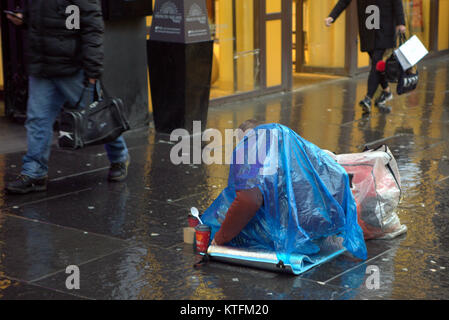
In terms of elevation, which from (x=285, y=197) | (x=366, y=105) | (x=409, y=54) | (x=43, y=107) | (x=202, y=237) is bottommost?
(x=202, y=237)

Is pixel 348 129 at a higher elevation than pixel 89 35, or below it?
below

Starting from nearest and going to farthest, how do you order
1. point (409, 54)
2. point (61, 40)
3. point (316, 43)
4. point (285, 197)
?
point (285, 197), point (61, 40), point (409, 54), point (316, 43)

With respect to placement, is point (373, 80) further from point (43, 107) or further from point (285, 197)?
point (285, 197)

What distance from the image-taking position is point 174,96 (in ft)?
25.5

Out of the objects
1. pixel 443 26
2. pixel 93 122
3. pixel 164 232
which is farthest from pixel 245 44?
pixel 443 26

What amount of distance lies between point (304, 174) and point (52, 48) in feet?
7.80

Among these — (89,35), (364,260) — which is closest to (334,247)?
(364,260)

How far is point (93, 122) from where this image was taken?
227 inches

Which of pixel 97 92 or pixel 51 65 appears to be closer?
pixel 51 65

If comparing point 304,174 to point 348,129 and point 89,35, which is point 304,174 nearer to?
point 89,35

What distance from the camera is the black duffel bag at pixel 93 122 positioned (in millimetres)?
5652

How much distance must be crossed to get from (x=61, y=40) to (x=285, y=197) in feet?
7.76

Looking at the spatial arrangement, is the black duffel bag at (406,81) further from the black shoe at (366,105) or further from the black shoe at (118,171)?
the black shoe at (118,171)
